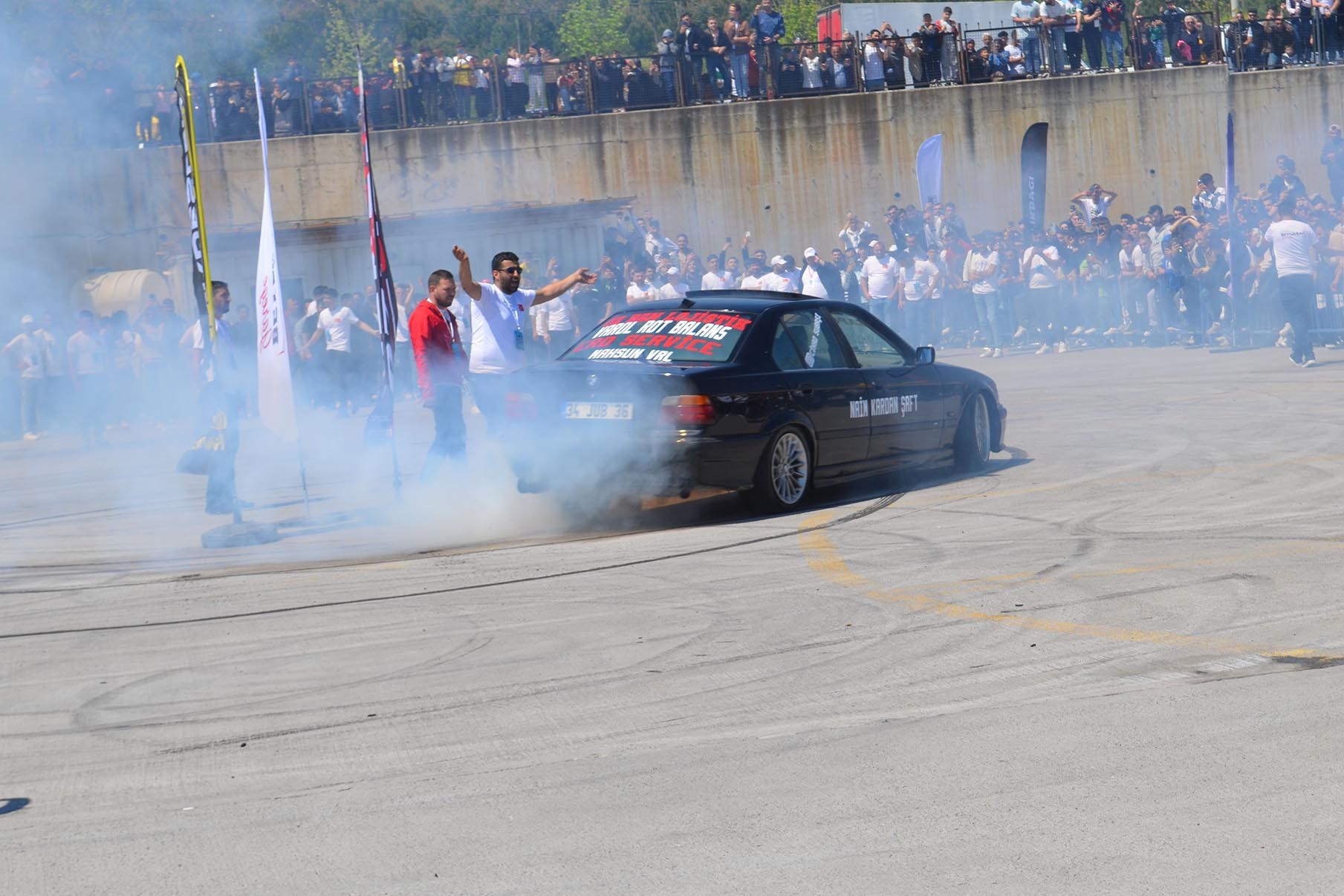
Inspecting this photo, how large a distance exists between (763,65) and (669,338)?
67.9 ft

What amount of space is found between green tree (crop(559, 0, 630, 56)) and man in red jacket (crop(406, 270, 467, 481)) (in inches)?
2971

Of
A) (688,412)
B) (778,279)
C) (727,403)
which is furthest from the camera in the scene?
(778,279)

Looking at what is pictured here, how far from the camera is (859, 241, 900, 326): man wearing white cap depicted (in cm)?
2244

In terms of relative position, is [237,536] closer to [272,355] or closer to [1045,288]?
[272,355]

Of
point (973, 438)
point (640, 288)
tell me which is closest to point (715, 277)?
point (640, 288)

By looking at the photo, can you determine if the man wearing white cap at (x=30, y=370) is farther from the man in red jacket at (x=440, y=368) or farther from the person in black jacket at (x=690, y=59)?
the person in black jacket at (x=690, y=59)

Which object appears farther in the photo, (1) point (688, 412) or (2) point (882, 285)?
(2) point (882, 285)

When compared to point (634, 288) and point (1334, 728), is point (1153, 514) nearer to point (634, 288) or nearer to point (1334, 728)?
point (1334, 728)

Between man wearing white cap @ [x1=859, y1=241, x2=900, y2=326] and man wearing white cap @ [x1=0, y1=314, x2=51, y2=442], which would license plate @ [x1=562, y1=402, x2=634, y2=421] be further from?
man wearing white cap @ [x1=859, y1=241, x2=900, y2=326]

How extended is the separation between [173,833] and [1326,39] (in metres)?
32.3

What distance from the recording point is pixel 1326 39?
31047mm

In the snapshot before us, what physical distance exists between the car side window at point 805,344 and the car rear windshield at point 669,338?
25 centimetres

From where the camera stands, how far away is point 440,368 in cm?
994

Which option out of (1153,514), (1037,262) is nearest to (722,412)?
(1153,514)
